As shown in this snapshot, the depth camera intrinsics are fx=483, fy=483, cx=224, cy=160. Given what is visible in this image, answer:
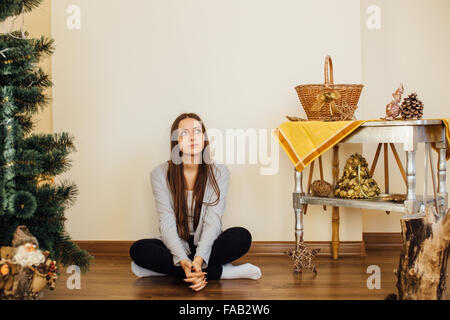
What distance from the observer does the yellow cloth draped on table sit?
7.01 feet

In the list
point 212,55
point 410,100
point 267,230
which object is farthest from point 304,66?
point 267,230

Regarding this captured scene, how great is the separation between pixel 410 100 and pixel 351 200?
1.73 feet

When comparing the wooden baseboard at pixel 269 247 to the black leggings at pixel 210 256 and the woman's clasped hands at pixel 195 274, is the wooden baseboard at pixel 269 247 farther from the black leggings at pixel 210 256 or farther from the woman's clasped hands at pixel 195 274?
the woman's clasped hands at pixel 195 274

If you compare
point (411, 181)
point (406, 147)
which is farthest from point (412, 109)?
point (411, 181)

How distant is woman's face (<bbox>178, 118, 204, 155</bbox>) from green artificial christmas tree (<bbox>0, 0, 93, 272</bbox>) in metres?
0.58

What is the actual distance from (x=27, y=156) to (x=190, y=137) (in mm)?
790

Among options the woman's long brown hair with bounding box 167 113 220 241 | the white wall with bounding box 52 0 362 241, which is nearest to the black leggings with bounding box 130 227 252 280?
the woman's long brown hair with bounding box 167 113 220 241

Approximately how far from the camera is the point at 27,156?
1651mm

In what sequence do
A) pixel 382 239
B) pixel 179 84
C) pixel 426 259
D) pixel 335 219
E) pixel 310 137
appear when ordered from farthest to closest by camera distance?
1. pixel 382 239
2. pixel 179 84
3. pixel 335 219
4. pixel 310 137
5. pixel 426 259

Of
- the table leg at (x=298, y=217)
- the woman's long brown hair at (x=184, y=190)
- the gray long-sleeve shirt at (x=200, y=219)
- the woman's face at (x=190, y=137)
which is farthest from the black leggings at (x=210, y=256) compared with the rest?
the woman's face at (x=190, y=137)

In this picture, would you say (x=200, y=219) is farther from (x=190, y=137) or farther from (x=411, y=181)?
(x=411, y=181)

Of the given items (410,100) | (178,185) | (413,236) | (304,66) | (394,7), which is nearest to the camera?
(413,236)
